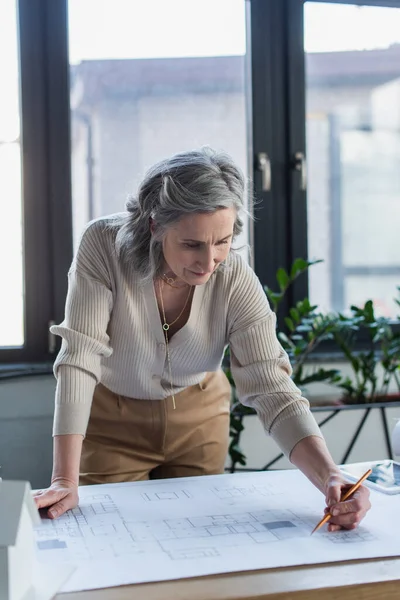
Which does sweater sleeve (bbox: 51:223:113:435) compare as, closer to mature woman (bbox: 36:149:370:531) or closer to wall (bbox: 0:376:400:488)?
mature woman (bbox: 36:149:370:531)

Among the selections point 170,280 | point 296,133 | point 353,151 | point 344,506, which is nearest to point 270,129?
point 296,133

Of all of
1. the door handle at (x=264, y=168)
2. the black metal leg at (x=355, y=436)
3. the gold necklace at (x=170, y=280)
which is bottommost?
the black metal leg at (x=355, y=436)

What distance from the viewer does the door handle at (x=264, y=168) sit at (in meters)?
2.92

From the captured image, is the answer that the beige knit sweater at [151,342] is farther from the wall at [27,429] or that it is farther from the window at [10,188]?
the window at [10,188]

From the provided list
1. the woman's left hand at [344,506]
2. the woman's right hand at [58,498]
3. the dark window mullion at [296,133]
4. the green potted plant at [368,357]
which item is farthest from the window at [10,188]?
the woman's left hand at [344,506]

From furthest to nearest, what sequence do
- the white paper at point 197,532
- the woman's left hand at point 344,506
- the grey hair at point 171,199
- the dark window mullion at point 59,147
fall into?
the dark window mullion at point 59,147
the grey hair at point 171,199
the woman's left hand at point 344,506
the white paper at point 197,532

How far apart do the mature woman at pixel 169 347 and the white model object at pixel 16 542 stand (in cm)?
30

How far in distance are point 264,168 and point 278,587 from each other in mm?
2132

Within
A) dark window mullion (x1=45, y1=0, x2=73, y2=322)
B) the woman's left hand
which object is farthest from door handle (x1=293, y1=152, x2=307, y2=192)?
the woman's left hand

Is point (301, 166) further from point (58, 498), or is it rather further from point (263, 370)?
point (58, 498)

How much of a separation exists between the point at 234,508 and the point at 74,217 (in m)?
1.73

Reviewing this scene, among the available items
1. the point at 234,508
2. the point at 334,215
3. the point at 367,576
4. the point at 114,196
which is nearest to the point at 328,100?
the point at 334,215

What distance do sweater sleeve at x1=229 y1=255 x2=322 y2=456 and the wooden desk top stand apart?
1.57 feet

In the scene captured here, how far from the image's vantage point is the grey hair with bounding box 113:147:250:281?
4.82 feet
